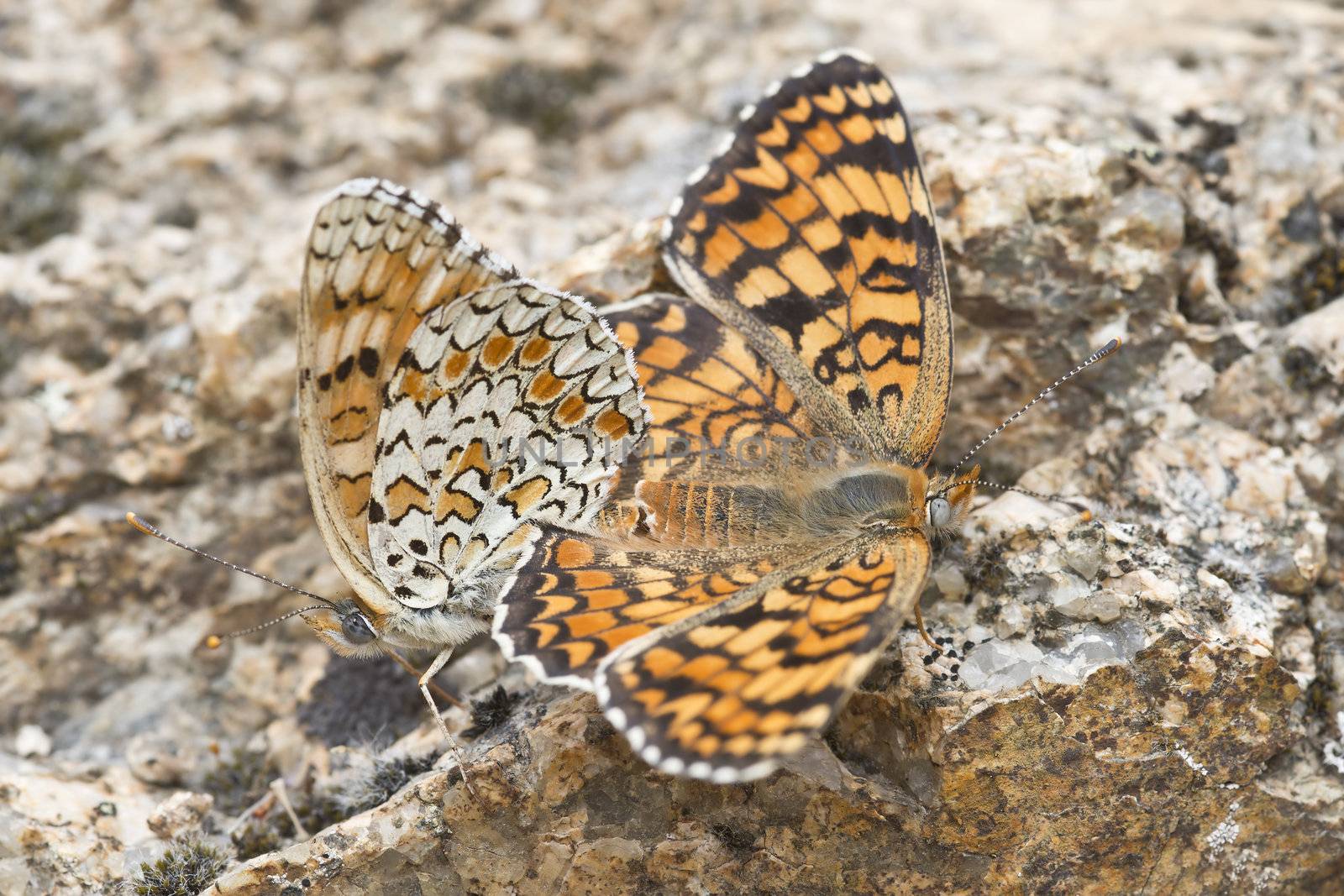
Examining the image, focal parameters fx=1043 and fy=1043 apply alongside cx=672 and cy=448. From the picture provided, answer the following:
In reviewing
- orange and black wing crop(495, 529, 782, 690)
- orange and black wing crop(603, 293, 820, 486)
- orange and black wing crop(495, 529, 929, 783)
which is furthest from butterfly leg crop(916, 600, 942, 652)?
orange and black wing crop(603, 293, 820, 486)

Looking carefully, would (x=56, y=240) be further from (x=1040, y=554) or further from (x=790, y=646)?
(x=1040, y=554)

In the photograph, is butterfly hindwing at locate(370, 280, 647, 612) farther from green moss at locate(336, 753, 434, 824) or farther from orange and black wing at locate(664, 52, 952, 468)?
orange and black wing at locate(664, 52, 952, 468)

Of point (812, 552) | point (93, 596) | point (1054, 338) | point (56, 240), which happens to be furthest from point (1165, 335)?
point (56, 240)

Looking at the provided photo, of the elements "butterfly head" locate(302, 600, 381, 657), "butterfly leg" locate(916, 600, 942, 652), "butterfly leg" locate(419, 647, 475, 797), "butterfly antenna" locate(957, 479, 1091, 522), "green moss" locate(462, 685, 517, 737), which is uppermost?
"butterfly antenna" locate(957, 479, 1091, 522)

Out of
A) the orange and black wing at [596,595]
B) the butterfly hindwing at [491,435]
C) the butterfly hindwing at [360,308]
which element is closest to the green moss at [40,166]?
the butterfly hindwing at [360,308]

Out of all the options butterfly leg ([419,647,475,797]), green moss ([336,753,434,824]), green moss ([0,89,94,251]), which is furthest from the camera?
green moss ([0,89,94,251])

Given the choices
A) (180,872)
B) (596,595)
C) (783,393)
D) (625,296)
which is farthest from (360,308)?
(180,872)
